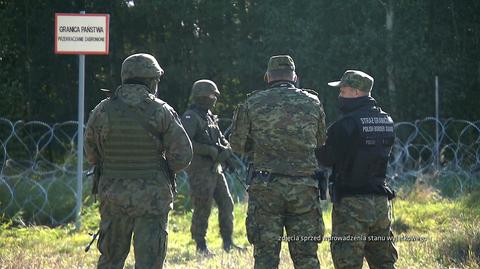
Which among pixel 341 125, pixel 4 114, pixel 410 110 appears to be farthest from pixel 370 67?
pixel 341 125

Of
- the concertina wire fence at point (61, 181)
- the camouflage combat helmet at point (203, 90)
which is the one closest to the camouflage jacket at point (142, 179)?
the camouflage combat helmet at point (203, 90)

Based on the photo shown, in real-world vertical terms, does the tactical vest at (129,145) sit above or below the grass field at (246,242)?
above

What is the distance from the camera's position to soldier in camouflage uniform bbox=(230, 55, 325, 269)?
561cm

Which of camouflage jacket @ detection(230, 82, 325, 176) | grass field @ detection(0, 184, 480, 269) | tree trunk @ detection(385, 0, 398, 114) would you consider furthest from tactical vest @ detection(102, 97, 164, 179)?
tree trunk @ detection(385, 0, 398, 114)

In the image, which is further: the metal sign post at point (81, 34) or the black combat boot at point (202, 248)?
the metal sign post at point (81, 34)

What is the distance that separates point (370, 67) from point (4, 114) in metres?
9.05

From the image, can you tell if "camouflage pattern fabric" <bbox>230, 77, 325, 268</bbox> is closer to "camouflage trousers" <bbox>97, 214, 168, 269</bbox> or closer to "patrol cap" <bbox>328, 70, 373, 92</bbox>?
"patrol cap" <bbox>328, 70, 373, 92</bbox>

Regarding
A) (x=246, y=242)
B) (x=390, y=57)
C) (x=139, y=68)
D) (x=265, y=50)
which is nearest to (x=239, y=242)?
(x=246, y=242)

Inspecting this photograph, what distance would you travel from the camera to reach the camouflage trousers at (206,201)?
8406 millimetres

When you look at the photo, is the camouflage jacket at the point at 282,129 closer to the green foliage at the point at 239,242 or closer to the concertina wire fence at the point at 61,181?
the green foliage at the point at 239,242

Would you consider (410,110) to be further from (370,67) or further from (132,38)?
(132,38)

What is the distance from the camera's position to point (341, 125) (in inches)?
224

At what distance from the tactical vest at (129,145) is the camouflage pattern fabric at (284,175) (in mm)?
758

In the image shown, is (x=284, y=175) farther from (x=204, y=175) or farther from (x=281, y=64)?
(x=204, y=175)
